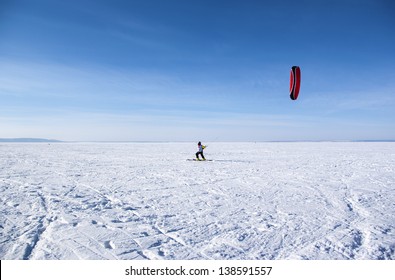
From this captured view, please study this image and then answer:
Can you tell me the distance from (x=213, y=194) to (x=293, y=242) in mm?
2681

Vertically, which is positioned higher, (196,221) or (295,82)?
(295,82)

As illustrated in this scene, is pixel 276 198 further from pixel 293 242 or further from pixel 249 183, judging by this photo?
pixel 293 242

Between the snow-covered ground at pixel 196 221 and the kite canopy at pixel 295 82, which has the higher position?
the kite canopy at pixel 295 82

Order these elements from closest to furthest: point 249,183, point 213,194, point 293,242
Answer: point 293,242 → point 213,194 → point 249,183

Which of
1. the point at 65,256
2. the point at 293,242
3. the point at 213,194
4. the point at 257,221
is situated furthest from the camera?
the point at 213,194

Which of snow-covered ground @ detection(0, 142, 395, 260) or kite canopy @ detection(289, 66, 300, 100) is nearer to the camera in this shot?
snow-covered ground @ detection(0, 142, 395, 260)

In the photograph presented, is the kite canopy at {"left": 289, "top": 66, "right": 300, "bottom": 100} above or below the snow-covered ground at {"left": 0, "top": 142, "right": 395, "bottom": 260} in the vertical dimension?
above

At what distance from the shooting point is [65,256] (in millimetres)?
2734

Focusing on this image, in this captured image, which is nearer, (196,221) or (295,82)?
(295,82)

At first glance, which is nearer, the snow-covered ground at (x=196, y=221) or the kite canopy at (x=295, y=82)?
the snow-covered ground at (x=196, y=221)
